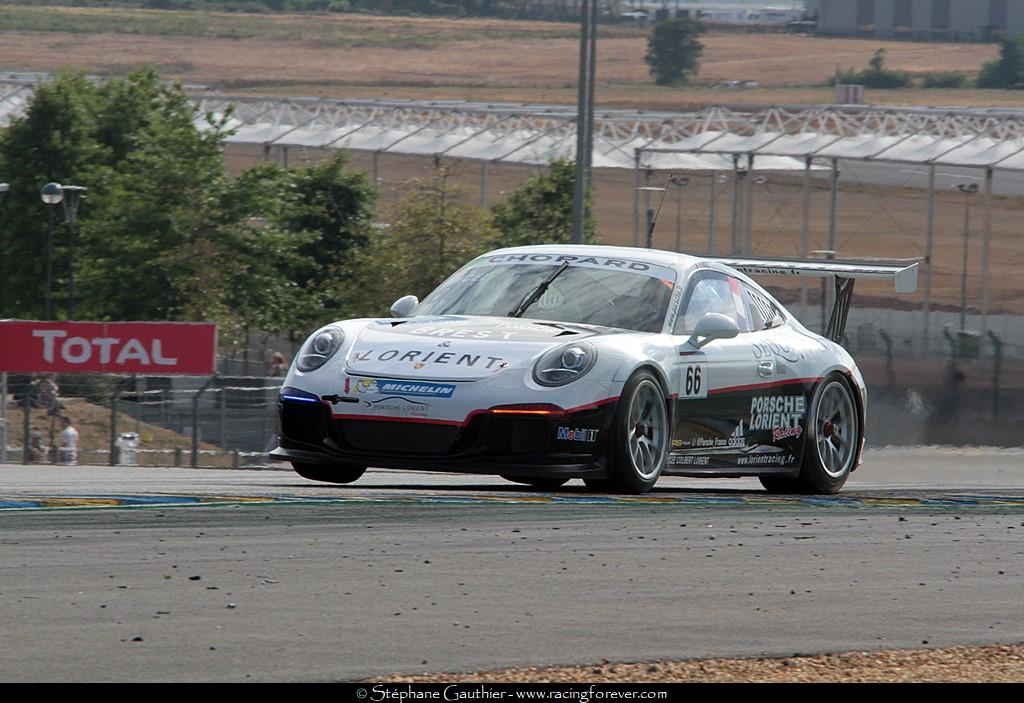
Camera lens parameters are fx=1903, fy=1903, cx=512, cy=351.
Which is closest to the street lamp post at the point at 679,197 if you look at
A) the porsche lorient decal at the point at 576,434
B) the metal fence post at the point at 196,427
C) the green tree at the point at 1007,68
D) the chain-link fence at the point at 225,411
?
the chain-link fence at the point at 225,411

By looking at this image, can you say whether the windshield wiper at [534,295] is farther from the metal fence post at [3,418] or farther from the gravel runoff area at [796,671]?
the metal fence post at [3,418]

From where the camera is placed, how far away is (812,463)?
11.8 metres

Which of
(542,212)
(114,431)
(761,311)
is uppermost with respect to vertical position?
(761,311)

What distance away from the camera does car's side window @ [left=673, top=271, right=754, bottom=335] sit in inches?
426

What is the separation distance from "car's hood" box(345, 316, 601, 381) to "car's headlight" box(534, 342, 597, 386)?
8 centimetres

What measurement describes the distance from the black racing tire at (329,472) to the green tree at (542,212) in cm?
3979

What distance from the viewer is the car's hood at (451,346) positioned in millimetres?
9711

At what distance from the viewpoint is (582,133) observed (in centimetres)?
3142

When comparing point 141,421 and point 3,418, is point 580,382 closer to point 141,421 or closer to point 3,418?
point 3,418

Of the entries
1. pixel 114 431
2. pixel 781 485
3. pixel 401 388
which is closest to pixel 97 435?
pixel 114 431

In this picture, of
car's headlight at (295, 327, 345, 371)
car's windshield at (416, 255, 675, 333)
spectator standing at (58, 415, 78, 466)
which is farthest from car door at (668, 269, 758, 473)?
spectator standing at (58, 415, 78, 466)

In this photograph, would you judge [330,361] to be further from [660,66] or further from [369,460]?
[660,66]

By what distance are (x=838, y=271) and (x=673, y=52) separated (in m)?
129

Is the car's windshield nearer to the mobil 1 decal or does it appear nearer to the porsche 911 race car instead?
the porsche 911 race car
